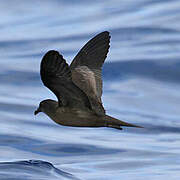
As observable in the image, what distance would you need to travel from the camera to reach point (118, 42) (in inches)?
609

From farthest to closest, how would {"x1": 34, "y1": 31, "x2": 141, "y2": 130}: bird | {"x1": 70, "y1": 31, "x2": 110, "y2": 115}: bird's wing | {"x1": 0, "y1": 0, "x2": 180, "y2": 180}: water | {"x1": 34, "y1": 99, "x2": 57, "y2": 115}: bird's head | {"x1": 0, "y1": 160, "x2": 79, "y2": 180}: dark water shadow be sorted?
{"x1": 0, "y1": 0, "x2": 180, "y2": 180}: water → {"x1": 0, "y1": 160, "x2": 79, "y2": 180}: dark water shadow → {"x1": 70, "y1": 31, "x2": 110, "y2": 115}: bird's wing → {"x1": 34, "y1": 99, "x2": 57, "y2": 115}: bird's head → {"x1": 34, "y1": 31, "x2": 141, "y2": 130}: bird

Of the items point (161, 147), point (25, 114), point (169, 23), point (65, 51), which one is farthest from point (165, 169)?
point (169, 23)

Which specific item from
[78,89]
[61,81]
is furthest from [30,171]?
[61,81]

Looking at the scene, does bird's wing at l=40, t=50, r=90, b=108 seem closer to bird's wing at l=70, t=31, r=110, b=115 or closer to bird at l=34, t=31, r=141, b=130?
bird at l=34, t=31, r=141, b=130

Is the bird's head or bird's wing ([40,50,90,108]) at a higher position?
bird's wing ([40,50,90,108])

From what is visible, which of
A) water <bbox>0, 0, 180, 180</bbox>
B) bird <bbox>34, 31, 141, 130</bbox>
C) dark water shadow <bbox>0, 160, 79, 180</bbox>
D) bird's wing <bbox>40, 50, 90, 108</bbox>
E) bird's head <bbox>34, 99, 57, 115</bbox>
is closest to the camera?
bird's wing <bbox>40, 50, 90, 108</bbox>

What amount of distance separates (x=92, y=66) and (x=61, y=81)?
1.23 m

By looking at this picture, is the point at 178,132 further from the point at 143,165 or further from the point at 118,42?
the point at 118,42

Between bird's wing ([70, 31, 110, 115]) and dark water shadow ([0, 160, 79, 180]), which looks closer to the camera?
bird's wing ([70, 31, 110, 115])

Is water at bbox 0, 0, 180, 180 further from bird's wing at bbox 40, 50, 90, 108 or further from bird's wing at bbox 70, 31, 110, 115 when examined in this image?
bird's wing at bbox 40, 50, 90, 108

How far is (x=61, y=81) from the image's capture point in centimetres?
783

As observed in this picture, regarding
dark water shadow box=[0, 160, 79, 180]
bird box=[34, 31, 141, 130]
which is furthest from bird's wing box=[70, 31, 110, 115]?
dark water shadow box=[0, 160, 79, 180]

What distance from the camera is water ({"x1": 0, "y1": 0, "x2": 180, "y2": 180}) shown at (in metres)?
10.5

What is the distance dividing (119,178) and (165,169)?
0.61 m
